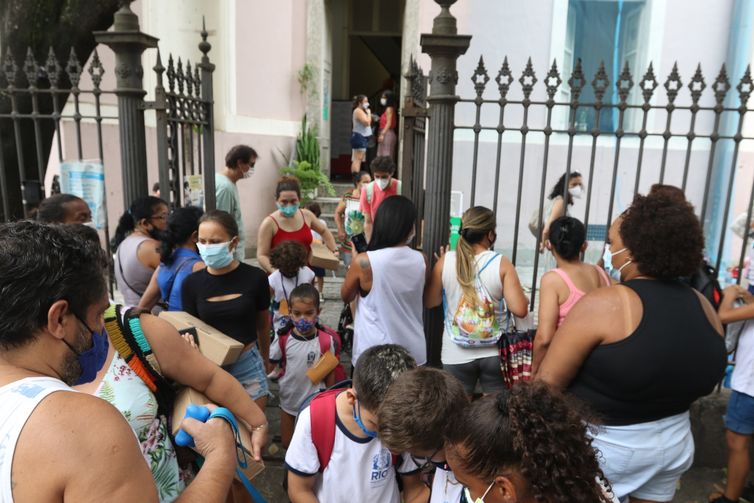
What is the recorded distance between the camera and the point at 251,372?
302cm

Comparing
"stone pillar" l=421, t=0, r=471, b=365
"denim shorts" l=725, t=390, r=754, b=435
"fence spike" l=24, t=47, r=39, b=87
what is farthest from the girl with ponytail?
"denim shorts" l=725, t=390, r=754, b=435

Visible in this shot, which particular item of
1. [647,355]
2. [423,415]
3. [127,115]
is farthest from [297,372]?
[127,115]

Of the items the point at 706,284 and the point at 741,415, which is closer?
the point at 706,284

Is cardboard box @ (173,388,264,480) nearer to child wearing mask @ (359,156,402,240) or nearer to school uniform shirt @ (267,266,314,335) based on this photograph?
school uniform shirt @ (267,266,314,335)

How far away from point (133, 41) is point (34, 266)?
314cm

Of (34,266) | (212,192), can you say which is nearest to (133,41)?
(212,192)

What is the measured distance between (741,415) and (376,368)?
2.35 metres

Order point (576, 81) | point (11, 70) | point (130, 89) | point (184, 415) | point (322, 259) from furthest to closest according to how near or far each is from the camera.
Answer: point (322, 259) < point (11, 70) < point (130, 89) < point (576, 81) < point (184, 415)

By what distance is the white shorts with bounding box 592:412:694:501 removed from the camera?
193cm

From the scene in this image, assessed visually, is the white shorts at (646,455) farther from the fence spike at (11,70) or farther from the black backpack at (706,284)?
the fence spike at (11,70)

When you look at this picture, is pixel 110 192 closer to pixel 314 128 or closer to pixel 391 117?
pixel 314 128

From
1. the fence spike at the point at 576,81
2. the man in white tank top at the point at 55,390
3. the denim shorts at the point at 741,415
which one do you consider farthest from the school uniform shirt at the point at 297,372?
the denim shorts at the point at 741,415

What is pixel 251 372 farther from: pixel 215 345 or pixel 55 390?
pixel 55 390

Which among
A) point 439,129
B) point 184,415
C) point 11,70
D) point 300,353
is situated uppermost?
point 11,70
